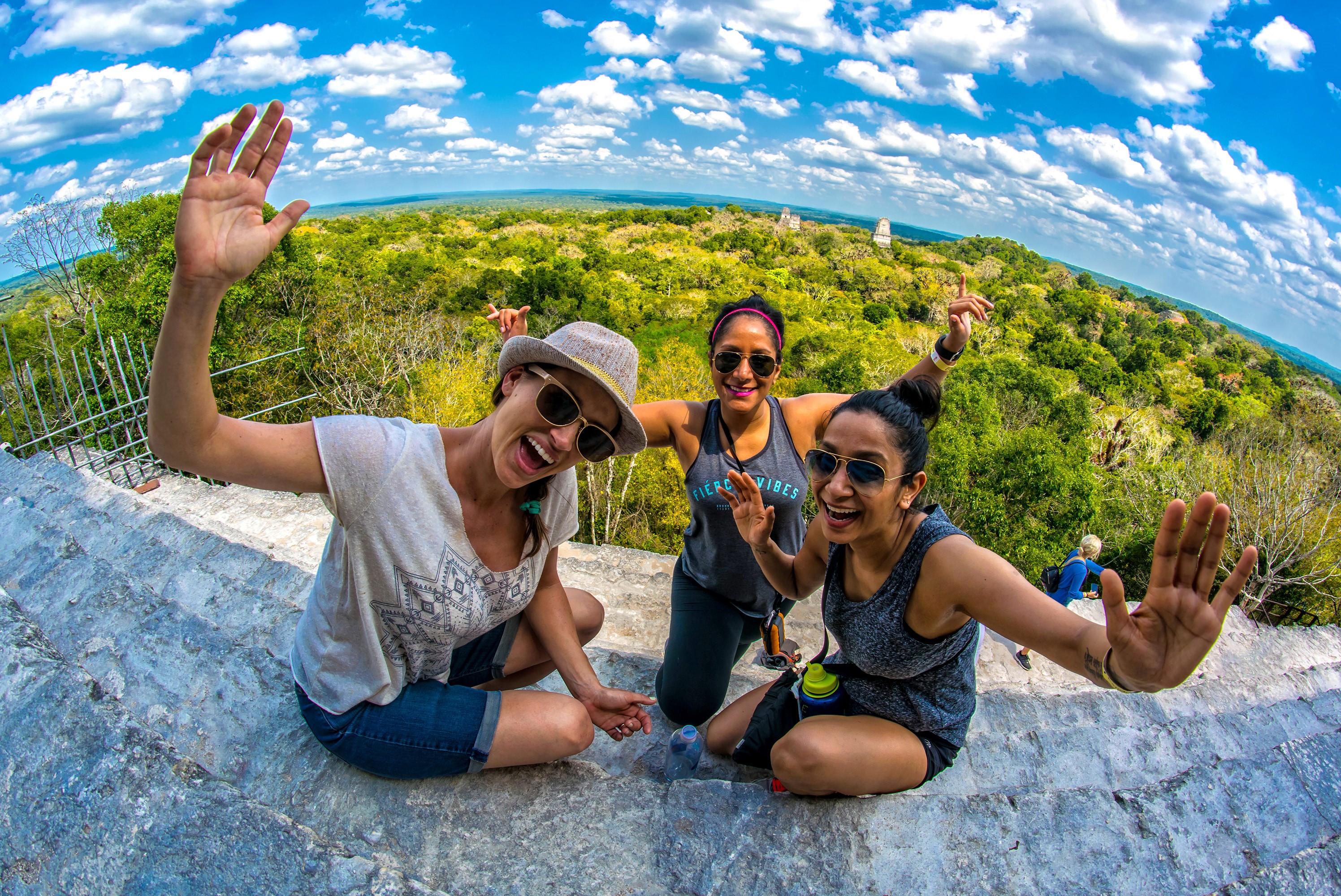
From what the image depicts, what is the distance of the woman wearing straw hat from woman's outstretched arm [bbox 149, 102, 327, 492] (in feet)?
0.03

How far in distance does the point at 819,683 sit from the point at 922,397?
1.17 m

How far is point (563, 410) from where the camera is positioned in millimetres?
2027

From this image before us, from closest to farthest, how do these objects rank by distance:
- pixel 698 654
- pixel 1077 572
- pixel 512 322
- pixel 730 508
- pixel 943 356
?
pixel 512 322 < pixel 730 508 < pixel 698 654 < pixel 943 356 < pixel 1077 572

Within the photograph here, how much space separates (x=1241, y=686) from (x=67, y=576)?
8331mm

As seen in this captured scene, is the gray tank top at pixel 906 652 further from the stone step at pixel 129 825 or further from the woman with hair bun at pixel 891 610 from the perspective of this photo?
the stone step at pixel 129 825

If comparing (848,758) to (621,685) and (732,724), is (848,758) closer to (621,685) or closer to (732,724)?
(732,724)

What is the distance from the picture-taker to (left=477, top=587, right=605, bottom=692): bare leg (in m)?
2.69

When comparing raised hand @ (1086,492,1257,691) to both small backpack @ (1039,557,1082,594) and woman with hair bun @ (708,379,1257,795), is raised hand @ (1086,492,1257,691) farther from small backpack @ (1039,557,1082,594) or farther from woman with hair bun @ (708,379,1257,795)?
small backpack @ (1039,557,1082,594)

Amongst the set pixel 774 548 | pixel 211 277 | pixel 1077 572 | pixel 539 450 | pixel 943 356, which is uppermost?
pixel 211 277

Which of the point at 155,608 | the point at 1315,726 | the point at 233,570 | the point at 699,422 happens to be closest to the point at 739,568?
the point at 699,422

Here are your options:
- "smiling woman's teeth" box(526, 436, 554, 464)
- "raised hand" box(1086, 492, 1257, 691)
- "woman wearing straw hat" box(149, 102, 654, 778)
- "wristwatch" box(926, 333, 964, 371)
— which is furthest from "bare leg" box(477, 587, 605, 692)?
"wristwatch" box(926, 333, 964, 371)

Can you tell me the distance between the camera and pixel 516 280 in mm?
51531

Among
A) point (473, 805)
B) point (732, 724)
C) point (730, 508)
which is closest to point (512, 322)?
point (730, 508)

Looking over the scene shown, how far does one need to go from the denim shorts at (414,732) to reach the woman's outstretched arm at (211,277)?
91 cm
